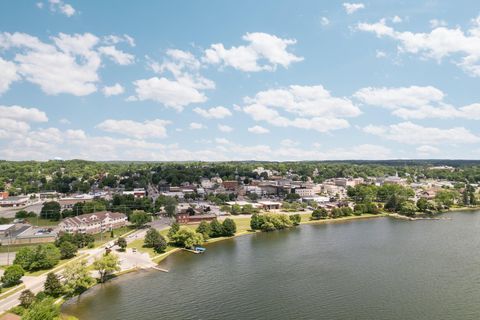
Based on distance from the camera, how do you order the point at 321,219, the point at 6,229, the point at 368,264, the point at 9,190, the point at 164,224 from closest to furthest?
1. the point at 368,264
2. the point at 6,229
3. the point at 164,224
4. the point at 321,219
5. the point at 9,190

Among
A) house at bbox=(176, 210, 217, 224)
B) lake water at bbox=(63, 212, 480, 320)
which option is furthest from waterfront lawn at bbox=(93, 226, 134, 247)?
lake water at bbox=(63, 212, 480, 320)

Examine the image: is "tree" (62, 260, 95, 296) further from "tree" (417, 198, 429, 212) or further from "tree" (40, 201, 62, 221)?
"tree" (417, 198, 429, 212)

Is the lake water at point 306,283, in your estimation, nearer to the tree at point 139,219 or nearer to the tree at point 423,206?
the tree at point 139,219

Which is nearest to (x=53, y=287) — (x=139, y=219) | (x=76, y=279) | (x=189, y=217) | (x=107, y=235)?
(x=76, y=279)

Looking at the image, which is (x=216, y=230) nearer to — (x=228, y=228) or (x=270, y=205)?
(x=228, y=228)

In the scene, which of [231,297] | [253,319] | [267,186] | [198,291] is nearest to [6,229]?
[198,291]

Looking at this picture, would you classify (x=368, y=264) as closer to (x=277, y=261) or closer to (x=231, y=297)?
(x=277, y=261)
